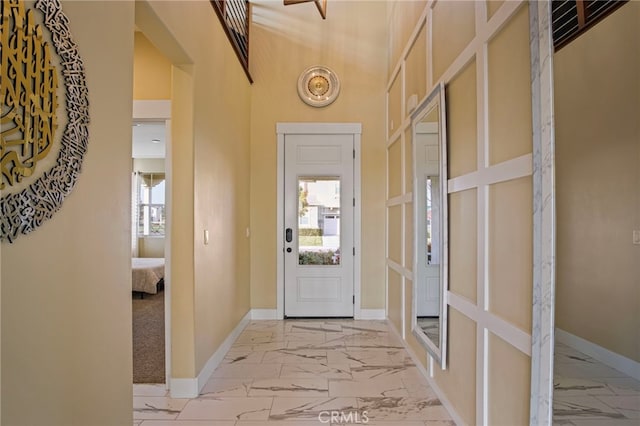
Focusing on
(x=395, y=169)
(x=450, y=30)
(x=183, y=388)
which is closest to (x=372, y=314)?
(x=395, y=169)

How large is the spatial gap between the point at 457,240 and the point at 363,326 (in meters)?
2.44

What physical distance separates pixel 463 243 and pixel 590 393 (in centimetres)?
112

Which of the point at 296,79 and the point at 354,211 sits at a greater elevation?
the point at 296,79

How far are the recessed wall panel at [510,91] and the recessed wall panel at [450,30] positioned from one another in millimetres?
359

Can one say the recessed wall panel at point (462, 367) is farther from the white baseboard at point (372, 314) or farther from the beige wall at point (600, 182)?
the white baseboard at point (372, 314)

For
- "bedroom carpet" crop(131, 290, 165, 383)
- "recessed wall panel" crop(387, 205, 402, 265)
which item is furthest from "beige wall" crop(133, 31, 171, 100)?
"recessed wall panel" crop(387, 205, 402, 265)

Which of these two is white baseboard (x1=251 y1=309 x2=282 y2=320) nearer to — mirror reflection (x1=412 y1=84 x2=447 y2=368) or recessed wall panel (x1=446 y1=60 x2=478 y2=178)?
mirror reflection (x1=412 y1=84 x2=447 y2=368)

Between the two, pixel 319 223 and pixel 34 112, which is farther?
pixel 319 223

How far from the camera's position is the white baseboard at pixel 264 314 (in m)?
4.59

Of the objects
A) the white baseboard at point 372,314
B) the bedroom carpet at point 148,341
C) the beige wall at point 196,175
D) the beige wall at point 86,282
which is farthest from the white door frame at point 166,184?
the white baseboard at point 372,314

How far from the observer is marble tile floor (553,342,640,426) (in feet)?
3.03

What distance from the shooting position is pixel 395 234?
4.01 meters

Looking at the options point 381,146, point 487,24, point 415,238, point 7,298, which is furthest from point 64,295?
point 381,146

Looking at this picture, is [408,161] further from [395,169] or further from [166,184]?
[166,184]
